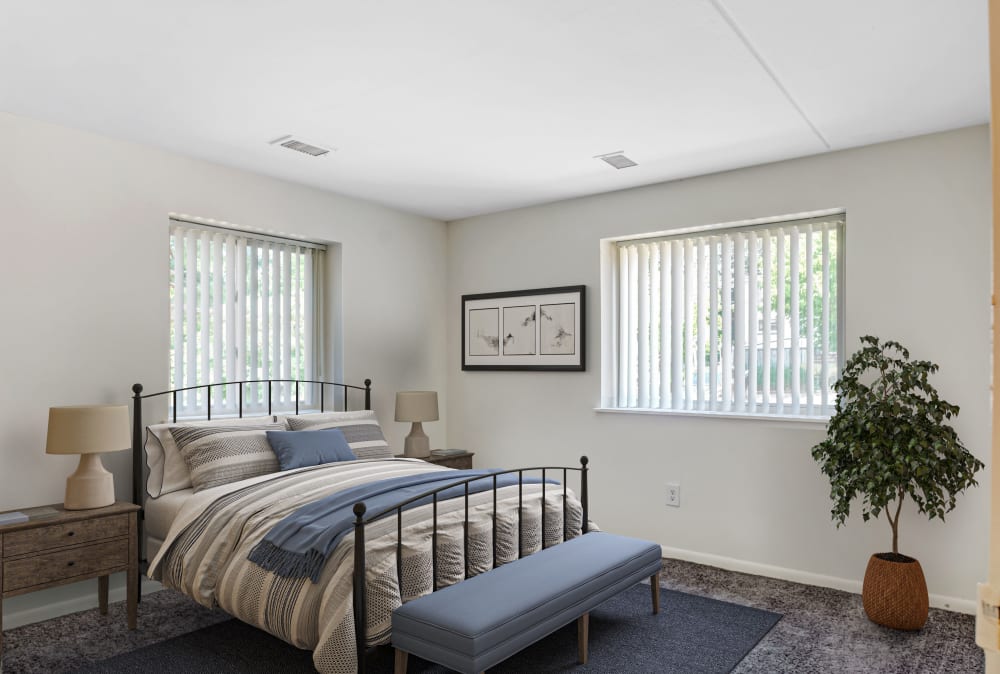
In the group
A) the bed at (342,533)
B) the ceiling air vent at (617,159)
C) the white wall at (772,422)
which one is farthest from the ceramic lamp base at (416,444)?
the ceiling air vent at (617,159)

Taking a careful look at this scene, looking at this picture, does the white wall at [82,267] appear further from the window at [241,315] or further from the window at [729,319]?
the window at [729,319]

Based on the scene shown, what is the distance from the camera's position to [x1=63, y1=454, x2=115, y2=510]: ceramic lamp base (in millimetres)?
3109

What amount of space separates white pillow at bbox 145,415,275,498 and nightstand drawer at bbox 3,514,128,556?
0.33 m

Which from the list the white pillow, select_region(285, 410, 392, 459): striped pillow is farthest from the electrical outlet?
the white pillow

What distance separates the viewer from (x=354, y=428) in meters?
4.23

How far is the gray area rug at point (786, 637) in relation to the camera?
9.20 ft

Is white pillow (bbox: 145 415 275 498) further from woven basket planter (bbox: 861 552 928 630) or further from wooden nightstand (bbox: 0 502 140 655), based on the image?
woven basket planter (bbox: 861 552 928 630)

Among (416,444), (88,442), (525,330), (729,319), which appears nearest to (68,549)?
(88,442)

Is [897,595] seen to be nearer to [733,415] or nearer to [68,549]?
[733,415]

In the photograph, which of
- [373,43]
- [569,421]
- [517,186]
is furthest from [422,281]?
[373,43]

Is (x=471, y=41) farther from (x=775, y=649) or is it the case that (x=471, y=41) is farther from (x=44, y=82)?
(x=775, y=649)

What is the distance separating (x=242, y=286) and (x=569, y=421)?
2388 millimetres

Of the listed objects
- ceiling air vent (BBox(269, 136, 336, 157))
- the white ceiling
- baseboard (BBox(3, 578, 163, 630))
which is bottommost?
baseboard (BBox(3, 578, 163, 630))

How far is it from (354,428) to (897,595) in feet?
9.83
